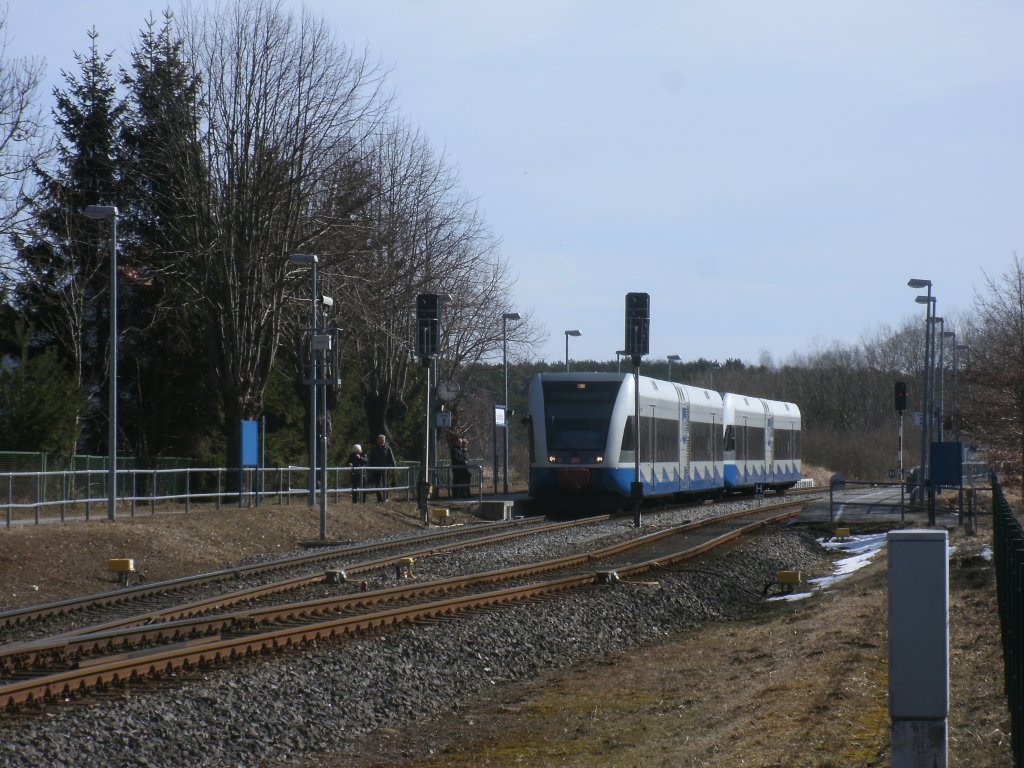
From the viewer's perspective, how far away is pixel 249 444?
1176 inches

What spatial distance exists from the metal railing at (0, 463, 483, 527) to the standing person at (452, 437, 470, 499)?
238 cm

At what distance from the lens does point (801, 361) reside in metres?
131

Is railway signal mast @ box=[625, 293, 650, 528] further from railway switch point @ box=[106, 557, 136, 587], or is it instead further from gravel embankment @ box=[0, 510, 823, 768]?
railway switch point @ box=[106, 557, 136, 587]

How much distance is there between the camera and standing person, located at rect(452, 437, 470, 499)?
40.1 m

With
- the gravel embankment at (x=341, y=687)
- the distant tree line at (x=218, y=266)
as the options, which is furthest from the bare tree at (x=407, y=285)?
the gravel embankment at (x=341, y=687)

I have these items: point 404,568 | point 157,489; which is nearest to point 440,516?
point 157,489

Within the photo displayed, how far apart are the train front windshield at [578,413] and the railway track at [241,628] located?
1071 cm

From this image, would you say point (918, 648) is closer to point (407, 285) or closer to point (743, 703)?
point (743, 703)

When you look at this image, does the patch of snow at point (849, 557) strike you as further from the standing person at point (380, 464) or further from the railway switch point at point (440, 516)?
the standing person at point (380, 464)

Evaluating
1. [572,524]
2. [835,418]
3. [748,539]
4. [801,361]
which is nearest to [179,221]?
[572,524]

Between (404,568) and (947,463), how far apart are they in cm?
1456

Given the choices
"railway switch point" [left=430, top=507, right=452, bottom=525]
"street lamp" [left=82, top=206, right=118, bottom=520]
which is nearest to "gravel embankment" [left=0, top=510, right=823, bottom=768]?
"street lamp" [left=82, top=206, right=118, bottom=520]

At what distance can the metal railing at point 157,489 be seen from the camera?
23.1m

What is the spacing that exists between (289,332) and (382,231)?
20.6ft
